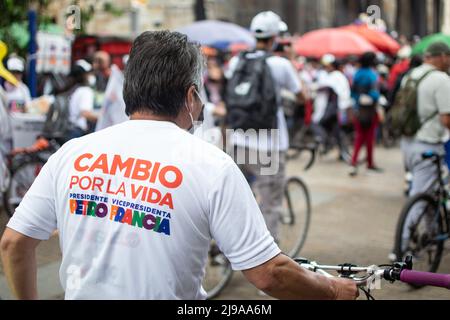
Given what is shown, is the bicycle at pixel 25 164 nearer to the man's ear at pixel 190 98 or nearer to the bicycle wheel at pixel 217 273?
the bicycle wheel at pixel 217 273

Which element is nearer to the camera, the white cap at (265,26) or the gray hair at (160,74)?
the gray hair at (160,74)

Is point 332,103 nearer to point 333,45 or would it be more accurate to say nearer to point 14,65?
point 333,45

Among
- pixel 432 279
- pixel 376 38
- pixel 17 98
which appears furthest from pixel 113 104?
pixel 376 38

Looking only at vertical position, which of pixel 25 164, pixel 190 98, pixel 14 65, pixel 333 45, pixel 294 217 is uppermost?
pixel 333 45

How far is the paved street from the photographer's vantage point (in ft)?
16.7

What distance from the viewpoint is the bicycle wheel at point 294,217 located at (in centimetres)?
632

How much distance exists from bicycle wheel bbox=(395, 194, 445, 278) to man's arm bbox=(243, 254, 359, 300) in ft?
11.4

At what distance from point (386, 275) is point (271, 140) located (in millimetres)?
3391

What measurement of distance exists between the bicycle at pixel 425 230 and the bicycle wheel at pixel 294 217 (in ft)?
3.47

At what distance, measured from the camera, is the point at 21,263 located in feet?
7.52

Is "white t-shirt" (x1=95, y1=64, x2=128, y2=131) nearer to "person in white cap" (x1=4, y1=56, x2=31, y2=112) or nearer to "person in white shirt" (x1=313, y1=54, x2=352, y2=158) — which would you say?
"person in white cap" (x1=4, y1=56, x2=31, y2=112)

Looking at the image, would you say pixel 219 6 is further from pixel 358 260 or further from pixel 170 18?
pixel 358 260

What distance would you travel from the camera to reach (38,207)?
2.22 meters

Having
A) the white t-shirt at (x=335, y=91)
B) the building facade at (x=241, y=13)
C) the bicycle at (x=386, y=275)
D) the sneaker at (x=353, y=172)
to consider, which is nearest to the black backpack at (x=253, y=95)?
the bicycle at (x=386, y=275)
